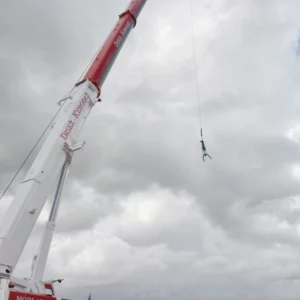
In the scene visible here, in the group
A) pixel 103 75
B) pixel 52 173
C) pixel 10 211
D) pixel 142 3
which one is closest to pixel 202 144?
pixel 103 75

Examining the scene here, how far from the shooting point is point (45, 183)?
1083 centimetres

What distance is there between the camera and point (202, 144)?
63.4ft

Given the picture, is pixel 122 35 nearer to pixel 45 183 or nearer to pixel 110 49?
pixel 110 49

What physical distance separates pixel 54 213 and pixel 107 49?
7902 mm

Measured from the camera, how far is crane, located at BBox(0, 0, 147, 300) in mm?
9203

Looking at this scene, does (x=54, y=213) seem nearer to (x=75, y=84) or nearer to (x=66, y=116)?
(x=66, y=116)

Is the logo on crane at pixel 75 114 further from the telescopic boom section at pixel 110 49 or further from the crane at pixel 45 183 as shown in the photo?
the telescopic boom section at pixel 110 49

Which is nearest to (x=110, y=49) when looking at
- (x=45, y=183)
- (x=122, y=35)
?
(x=122, y=35)

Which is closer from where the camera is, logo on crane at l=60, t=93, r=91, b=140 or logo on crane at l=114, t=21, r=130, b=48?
logo on crane at l=60, t=93, r=91, b=140

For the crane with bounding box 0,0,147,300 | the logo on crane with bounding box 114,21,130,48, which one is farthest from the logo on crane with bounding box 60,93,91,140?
the logo on crane with bounding box 114,21,130,48

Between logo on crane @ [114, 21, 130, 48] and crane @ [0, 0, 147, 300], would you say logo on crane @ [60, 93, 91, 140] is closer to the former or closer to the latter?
crane @ [0, 0, 147, 300]

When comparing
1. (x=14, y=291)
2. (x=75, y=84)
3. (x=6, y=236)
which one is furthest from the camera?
(x=75, y=84)

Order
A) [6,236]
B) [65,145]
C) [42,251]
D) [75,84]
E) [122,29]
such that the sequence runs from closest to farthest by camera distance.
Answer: [6,236] → [42,251] → [65,145] → [75,84] → [122,29]

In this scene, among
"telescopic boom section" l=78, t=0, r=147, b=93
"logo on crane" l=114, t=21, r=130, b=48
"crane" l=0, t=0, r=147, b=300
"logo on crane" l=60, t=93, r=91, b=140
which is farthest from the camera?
"logo on crane" l=114, t=21, r=130, b=48
